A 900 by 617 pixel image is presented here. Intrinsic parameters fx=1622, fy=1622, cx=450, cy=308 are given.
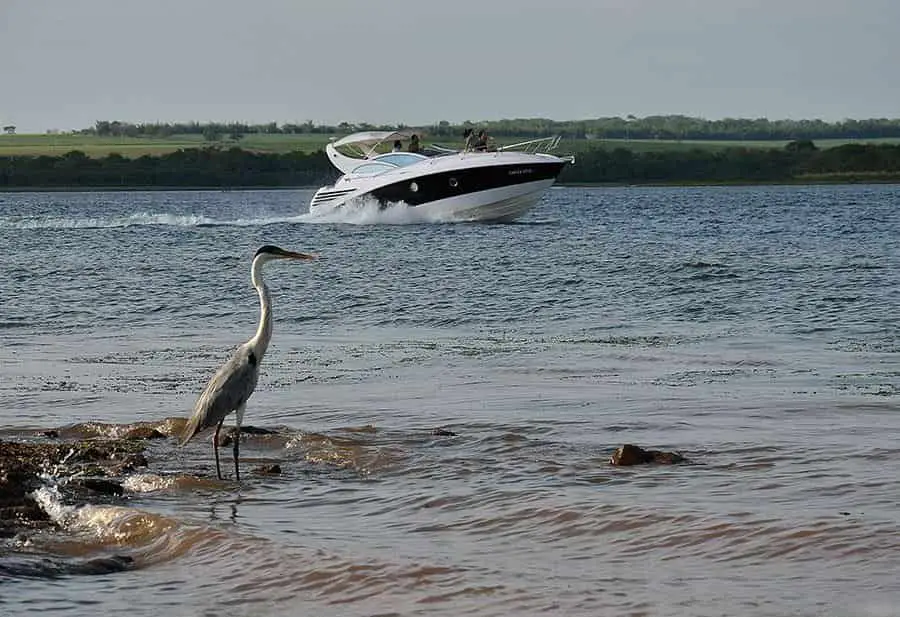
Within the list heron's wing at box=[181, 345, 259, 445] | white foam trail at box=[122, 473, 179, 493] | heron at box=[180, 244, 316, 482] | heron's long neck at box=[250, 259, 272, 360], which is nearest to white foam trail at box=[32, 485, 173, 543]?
white foam trail at box=[122, 473, 179, 493]

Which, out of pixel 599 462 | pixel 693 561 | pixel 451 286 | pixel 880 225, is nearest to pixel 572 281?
pixel 451 286

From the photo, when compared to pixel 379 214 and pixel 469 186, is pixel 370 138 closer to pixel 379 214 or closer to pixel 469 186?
pixel 379 214

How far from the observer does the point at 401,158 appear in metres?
46.7

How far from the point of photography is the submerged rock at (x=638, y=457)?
1075 cm

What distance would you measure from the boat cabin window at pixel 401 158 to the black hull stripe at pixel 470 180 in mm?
649

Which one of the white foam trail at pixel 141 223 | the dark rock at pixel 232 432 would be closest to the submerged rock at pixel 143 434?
the dark rock at pixel 232 432

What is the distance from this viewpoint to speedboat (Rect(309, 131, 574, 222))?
147 feet

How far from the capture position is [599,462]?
11008 millimetres

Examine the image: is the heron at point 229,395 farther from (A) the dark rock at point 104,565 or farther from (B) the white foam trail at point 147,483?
(A) the dark rock at point 104,565

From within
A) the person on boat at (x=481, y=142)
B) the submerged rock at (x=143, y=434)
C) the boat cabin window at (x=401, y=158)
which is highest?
the person on boat at (x=481, y=142)

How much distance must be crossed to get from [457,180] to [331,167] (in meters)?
88.5

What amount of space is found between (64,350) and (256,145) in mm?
137688

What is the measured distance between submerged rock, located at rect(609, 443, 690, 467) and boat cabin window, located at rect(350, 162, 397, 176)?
36.3 m

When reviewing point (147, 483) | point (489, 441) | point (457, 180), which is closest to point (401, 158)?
point (457, 180)
